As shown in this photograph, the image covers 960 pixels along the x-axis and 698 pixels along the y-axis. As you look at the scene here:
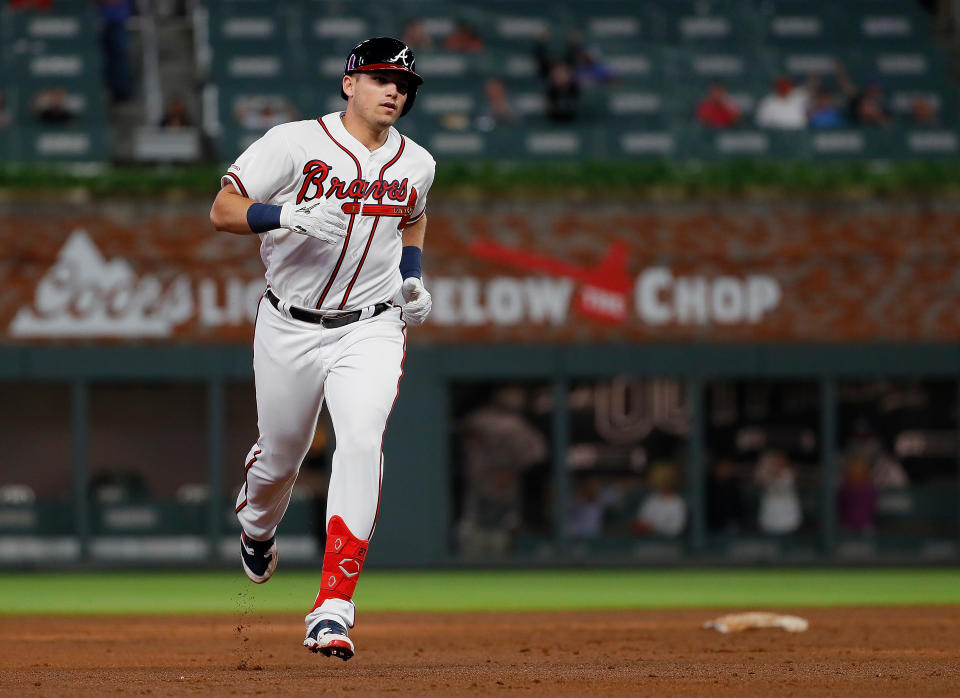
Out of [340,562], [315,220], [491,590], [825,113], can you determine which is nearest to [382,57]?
[315,220]

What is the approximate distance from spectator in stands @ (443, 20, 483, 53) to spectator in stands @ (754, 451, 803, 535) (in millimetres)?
5681

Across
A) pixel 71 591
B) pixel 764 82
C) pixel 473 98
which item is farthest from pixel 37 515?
pixel 764 82

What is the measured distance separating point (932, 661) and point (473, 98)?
11790 mm

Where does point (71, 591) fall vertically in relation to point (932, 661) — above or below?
below

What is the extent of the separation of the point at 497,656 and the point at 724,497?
10402 millimetres

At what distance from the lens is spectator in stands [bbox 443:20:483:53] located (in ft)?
59.8

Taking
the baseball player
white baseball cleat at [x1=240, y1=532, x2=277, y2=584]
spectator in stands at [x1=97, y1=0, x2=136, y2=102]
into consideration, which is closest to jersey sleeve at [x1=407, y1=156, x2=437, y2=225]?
the baseball player

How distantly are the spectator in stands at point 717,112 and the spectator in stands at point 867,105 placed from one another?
1.37 meters

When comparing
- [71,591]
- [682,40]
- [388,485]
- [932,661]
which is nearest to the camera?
[932,661]

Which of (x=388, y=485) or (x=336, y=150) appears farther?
(x=388, y=485)

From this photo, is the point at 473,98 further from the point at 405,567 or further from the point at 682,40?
the point at 405,567

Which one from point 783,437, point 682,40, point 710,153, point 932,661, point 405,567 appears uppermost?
point 682,40

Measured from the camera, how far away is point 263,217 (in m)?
5.98

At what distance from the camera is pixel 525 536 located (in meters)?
17.4
